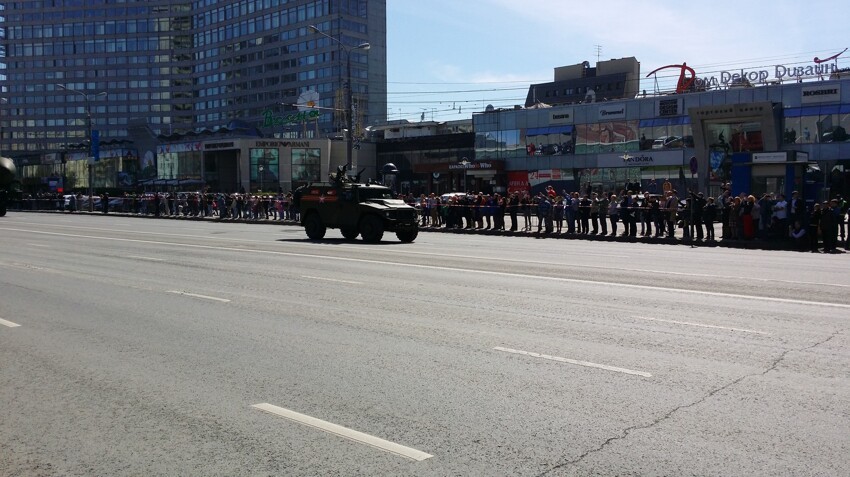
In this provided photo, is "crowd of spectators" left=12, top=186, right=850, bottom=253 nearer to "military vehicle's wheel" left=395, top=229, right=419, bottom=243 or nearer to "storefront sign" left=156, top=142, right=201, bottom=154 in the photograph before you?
"military vehicle's wheel" left=395, top=229, right=419, bottom=243

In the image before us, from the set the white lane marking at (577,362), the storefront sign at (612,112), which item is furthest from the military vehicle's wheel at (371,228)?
the storefront sign at (612,112)

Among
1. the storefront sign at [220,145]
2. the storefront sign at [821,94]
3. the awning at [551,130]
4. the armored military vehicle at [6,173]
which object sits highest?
the storefront sign at [821,94]

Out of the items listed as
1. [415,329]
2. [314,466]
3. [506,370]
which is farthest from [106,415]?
Result: [415,329]

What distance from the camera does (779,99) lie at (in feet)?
180

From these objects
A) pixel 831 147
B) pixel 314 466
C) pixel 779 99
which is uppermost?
pixel 779 99

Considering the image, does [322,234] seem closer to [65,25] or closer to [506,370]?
[506,370]

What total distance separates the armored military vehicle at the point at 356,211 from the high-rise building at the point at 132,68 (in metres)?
97.0

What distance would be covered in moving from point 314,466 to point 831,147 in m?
56.7

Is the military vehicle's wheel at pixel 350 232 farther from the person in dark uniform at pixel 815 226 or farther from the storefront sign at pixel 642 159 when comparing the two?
the storefront sign at pixel 642 159

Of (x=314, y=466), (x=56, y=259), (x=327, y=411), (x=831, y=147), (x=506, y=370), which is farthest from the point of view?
(x=831, y=147)

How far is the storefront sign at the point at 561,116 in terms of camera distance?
2613 inches

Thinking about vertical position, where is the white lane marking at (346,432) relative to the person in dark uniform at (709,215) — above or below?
below

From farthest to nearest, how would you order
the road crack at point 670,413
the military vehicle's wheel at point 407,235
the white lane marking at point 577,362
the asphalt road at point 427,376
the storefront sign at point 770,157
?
the military vehicle's wheel at point 407,235 → the storefront sign at point 770,157 → the white lane marking at point 577,362 → the asphalt road at point 427,376 → the road crack at point 670,413

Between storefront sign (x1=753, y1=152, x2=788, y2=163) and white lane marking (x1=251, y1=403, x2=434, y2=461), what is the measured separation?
75.0 ft
